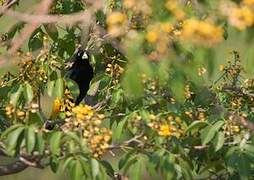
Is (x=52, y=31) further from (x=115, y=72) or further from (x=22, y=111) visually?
(x=22, y=111)

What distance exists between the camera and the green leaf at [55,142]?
6.70ft

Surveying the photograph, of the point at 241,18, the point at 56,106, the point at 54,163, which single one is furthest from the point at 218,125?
the point at 241,18

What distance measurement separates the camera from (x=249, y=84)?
2.99 metres

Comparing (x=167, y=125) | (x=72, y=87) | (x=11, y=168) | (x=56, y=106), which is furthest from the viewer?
(x=56, y=106)

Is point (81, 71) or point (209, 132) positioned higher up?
point (81, 71)

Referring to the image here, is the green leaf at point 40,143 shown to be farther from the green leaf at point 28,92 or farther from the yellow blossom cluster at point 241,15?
the yellow blossom cluster at point 241,15

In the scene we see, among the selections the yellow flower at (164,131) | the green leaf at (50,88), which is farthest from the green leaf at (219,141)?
the green leaf at (50,88)

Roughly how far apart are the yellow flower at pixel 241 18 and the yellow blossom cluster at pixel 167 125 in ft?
2.74

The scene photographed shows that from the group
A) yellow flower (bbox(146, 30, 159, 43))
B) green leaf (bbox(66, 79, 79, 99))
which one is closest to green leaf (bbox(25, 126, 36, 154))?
green leaf (bbox(66, 79, 79, 99))

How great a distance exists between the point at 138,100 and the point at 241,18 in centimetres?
124

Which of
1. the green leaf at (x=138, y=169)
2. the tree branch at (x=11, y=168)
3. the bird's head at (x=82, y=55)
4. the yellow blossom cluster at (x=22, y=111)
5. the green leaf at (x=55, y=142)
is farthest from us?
the bird's head at (x=82, y=55)

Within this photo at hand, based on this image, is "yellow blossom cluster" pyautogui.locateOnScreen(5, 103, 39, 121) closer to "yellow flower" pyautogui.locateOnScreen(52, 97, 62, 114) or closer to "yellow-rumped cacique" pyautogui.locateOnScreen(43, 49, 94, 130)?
"yellow flower" pyautogui.locateOnScreen(52, 97, 62, 114)

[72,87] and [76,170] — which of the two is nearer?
[76,170]

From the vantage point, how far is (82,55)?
3.08m
